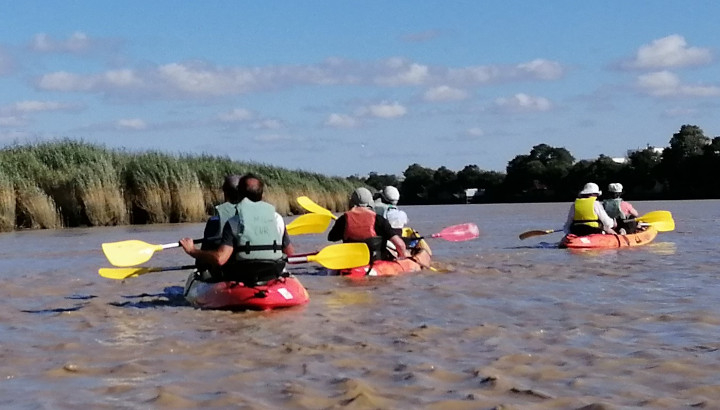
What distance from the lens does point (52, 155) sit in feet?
84.3

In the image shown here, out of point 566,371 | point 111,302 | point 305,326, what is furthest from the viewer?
point 111,302

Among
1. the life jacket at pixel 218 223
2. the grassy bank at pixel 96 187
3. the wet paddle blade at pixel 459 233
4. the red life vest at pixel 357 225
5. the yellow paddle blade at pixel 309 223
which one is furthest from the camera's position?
the grassy bank at pixel 96 187

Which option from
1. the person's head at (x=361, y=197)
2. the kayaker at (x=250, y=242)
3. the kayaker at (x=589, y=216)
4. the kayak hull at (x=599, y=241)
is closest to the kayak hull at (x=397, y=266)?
the person's head at (x=361, y=197)

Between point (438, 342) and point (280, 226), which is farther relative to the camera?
point (280, 226)

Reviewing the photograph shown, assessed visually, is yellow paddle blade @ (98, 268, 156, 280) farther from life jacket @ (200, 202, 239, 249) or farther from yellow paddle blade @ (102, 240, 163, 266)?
life jacket @ (200, 202, 239, 249)

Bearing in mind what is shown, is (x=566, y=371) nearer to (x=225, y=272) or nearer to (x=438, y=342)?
(x=438, y=342)

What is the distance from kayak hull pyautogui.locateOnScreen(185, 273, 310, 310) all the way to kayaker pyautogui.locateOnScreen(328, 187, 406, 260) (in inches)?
108

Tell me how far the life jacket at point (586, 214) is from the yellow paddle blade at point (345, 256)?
19.2 feet

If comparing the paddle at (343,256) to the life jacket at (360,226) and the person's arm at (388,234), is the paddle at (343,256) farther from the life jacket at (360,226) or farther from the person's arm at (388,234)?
the person's arm at (388,234)

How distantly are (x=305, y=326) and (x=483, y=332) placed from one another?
1.46m

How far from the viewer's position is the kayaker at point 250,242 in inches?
337

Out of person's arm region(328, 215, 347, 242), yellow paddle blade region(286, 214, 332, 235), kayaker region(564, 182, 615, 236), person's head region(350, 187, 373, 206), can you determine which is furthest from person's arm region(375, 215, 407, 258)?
kayaker region(564, 182, 615, 236)

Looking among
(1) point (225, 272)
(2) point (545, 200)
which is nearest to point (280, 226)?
(1) point (225, 272)

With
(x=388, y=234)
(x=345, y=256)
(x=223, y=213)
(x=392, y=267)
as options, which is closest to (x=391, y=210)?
(x=388, y=234)
